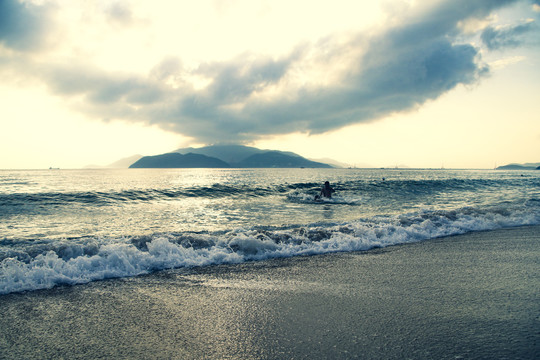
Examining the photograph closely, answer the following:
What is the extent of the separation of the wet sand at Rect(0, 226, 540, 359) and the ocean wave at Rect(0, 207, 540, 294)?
51 centimetres

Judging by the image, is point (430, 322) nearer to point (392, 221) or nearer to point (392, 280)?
point (392, 280)

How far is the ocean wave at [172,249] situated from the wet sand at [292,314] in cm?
51

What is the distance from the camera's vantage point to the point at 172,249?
716 cm

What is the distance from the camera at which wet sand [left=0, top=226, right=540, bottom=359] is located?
10.2 feet

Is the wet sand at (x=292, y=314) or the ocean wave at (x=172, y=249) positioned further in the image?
the ocean wave at (x=172, y=249)

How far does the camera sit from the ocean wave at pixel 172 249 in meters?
5.62

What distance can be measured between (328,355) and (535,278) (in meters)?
5.05

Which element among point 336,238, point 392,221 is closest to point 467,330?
point 336,238

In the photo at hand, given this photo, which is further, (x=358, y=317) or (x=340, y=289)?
(x=340, y=289)

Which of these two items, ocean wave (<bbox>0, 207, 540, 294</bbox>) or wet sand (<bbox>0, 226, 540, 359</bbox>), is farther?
ocean wave (<bbox>0, 207, 540, 294</bbox>)

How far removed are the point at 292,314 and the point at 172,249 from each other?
4253 millimetres

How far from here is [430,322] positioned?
3643mm

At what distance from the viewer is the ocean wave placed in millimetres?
5621

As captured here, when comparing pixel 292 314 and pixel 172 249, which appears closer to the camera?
pixel 292 314
